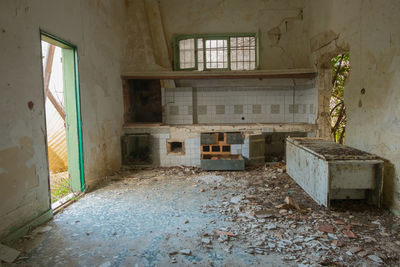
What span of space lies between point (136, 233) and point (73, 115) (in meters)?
2.54

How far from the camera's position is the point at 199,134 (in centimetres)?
671

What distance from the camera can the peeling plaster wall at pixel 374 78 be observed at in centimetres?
366

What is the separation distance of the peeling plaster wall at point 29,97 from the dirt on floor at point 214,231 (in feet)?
1.59

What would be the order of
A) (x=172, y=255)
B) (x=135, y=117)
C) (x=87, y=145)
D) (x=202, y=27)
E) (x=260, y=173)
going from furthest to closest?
(x=135, y=117), (x=202, y=27), (x=260, y=173), (x=87, y=145), (x=172, y=255)

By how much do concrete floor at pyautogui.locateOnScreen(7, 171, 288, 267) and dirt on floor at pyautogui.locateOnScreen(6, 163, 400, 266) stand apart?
0.01 metres

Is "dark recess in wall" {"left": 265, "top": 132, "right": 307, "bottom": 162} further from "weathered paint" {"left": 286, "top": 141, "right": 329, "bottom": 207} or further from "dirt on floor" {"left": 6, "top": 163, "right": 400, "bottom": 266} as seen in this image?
"dirt on floor" {"left": 6, "top": 163, "right": 400, "bottom": 266}

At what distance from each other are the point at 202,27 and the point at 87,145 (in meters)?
4.54

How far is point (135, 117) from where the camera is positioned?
789 centimetres

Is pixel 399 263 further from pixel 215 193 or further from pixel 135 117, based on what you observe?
pixel 135 117

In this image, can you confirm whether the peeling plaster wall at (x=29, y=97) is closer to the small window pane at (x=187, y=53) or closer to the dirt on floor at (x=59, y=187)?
the dirt on floor at (x=59, y=187)

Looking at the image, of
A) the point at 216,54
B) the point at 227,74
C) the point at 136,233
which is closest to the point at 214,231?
the point at 136,233

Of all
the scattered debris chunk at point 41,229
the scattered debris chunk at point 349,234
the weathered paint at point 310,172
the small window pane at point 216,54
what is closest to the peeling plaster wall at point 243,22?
the small window pane at point 216,54

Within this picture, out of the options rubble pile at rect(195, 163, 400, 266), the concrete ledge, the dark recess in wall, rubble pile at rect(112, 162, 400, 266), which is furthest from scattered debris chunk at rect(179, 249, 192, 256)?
the dark recess in wall

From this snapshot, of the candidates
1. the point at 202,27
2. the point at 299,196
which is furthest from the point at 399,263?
the point at 202,27
